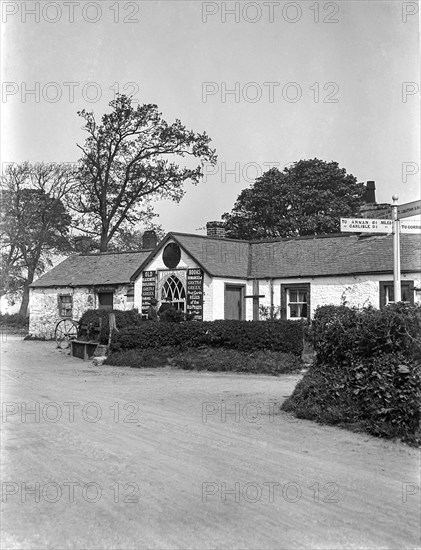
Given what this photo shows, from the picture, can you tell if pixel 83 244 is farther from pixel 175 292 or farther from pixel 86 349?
pixel 86 349

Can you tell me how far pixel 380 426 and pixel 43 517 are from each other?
4.46 meters

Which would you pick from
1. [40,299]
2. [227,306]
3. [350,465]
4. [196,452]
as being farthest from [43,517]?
[40,299]

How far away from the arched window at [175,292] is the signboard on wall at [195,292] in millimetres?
401

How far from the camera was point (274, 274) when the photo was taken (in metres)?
25.6

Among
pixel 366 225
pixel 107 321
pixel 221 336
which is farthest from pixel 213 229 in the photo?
pixel 366 225

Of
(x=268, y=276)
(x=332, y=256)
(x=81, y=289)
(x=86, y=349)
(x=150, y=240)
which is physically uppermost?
(x=150, y=240)

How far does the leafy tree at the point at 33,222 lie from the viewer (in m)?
43.5

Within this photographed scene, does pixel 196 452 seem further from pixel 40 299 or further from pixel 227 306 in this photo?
pixel 40 299

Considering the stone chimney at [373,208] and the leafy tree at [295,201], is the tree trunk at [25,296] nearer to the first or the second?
the leafy tree at [295,201]

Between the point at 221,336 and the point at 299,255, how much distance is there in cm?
977

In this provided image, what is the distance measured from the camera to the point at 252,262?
89.3ft

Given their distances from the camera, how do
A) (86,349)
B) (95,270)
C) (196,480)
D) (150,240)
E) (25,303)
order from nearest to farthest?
(196,480) < (86,349) < (95,270) < (150,240) < (25,303)

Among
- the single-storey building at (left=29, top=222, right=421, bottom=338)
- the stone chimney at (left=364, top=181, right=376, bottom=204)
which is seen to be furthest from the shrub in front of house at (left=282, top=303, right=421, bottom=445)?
the stone chimney at (left=364, top=181, right=376, bottom=204)

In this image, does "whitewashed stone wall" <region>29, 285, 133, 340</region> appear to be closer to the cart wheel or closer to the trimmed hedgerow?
the cart wheel
